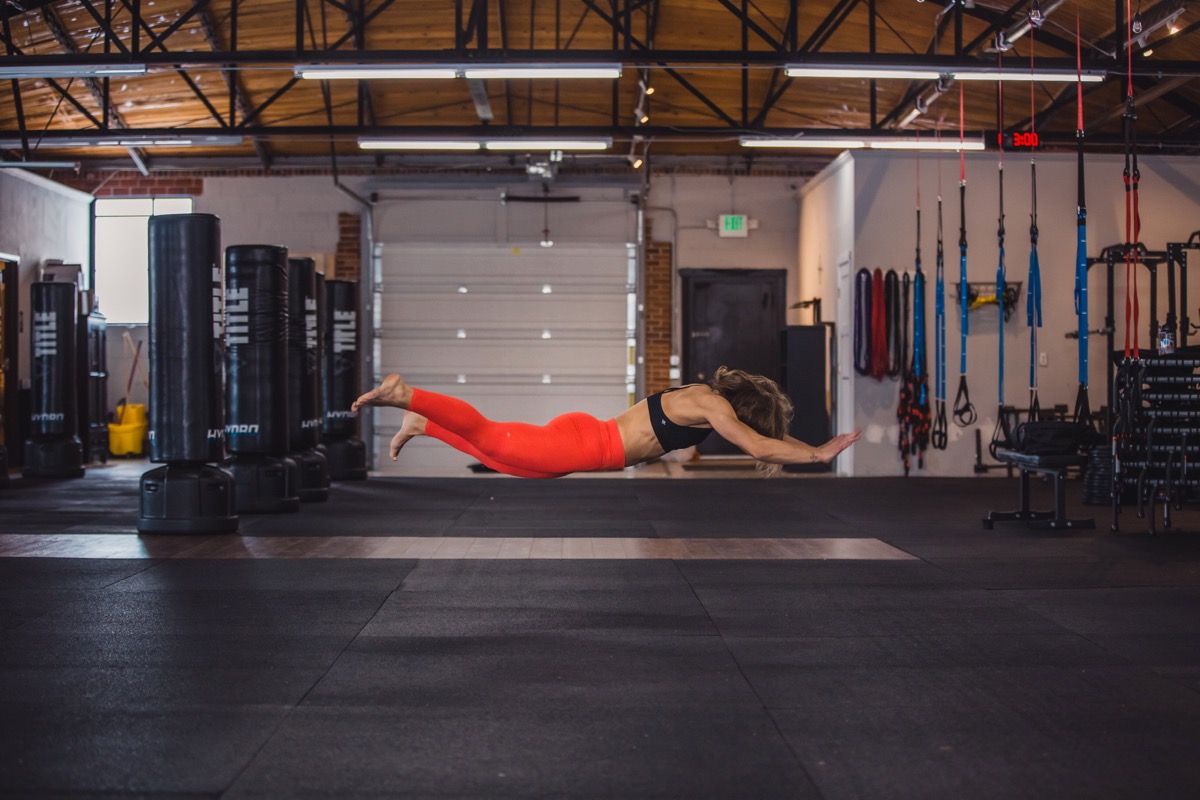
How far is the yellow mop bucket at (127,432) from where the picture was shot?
14008 millimetres

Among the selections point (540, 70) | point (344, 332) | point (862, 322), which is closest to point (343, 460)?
point (344, 332)

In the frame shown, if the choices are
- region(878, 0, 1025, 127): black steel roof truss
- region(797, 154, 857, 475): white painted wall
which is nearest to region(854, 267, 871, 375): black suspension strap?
region(797, 154, 857, 475): white painted wall

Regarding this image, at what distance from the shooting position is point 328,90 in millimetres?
11836

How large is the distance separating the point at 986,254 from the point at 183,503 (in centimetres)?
845

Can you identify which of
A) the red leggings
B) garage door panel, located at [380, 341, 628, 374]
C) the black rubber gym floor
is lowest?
the black rubber gym floor

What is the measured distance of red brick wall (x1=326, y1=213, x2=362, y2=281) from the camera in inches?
550

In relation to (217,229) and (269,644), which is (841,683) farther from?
(217,229)

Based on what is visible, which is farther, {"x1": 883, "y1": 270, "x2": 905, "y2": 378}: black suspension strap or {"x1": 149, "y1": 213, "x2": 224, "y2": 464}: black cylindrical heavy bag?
{"x1": 883, "y1": 270, "x2": 905, "y2": 378}: black suspension strap

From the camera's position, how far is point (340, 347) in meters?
11.3

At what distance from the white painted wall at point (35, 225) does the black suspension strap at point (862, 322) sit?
30.5ft

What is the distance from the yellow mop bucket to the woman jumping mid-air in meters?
10.3

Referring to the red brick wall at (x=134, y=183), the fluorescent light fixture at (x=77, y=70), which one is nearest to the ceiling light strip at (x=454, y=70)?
the fluorescent light fixture at (x=77, y=70)

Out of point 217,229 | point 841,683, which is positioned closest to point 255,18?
point 217,229

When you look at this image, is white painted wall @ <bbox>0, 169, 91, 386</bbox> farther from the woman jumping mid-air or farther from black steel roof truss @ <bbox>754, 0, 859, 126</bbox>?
the woman jumping mid-air
